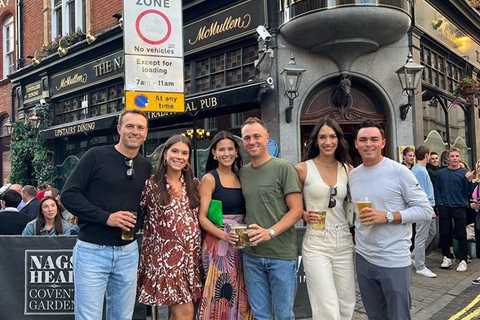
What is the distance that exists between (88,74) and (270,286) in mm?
13184

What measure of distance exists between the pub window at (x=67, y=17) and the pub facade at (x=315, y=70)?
302cm

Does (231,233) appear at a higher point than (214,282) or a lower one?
higher

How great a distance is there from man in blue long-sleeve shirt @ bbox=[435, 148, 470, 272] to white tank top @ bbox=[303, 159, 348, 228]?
4.99m

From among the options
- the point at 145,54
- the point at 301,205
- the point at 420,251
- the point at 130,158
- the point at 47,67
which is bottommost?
the point at 420,251

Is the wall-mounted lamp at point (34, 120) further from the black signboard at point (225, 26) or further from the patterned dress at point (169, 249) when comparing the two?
the patterned dress at point (169, 249)

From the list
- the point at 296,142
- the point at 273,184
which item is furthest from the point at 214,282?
the point at 296,142

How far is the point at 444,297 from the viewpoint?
5.86m

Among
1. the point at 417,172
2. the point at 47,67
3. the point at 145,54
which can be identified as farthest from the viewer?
the point at 47,67

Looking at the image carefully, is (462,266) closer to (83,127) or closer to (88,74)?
(83,127)

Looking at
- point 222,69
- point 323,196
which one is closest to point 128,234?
point 323,196

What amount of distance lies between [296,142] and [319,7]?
270 cm

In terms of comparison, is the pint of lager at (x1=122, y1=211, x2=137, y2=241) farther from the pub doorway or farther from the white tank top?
the pub doorway

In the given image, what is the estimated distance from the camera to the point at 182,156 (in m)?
3.40

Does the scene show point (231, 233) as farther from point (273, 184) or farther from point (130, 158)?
point (130, 158)
